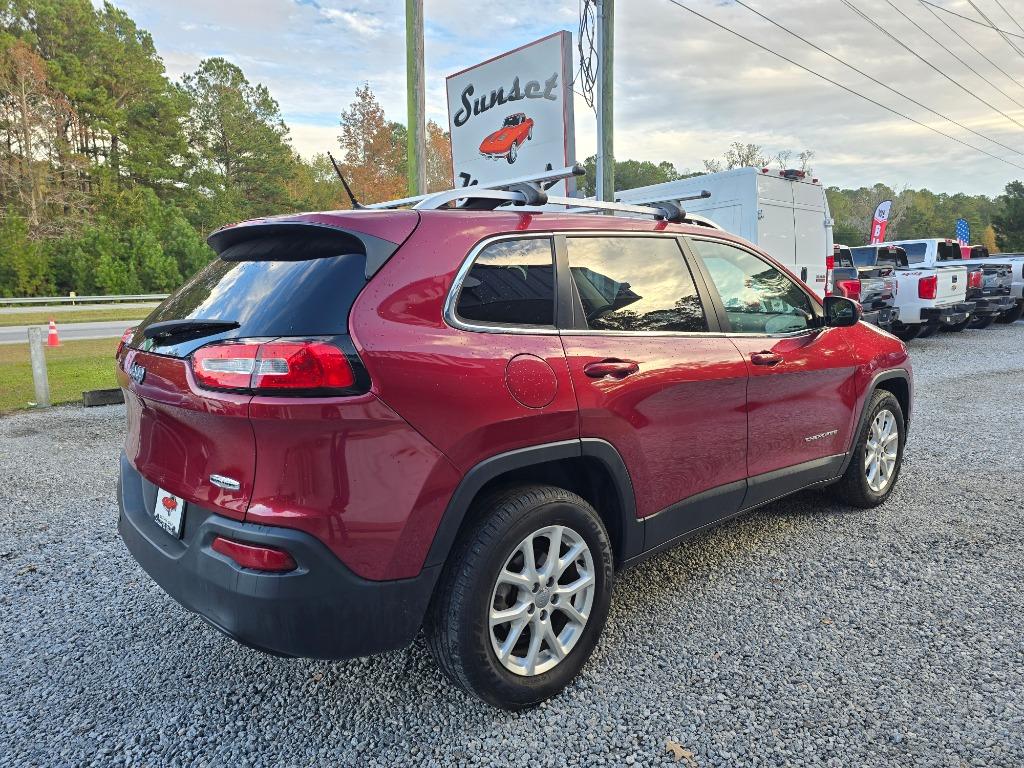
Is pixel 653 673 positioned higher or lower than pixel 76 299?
lower

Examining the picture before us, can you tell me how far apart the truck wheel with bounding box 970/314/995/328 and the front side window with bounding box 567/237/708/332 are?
17.6 meters

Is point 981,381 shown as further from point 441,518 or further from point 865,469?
point 441,518

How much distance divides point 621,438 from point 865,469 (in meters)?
2.42

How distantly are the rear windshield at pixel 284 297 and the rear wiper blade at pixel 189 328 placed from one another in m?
0.02

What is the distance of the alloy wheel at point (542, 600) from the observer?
239cm

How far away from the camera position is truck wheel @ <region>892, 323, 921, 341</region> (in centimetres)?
1405

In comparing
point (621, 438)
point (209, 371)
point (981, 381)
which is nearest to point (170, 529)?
point (209, 371)

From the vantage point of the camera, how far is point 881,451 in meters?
4.43

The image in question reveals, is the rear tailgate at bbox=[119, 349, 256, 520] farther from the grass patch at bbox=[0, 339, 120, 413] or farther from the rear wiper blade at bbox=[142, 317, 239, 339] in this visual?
the grass patch at bbox=[0, 339, 120, 413]

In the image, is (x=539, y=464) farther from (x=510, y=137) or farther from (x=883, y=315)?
→ (x=883, y=315)

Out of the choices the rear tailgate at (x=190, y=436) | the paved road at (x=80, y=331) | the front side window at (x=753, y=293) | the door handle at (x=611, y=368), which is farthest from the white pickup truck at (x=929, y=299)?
the paved road at (x=80, y=331)

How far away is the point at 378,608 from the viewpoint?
2121 mm

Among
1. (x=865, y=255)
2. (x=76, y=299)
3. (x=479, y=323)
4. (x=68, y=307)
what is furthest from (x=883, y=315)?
(x=76, y=299)

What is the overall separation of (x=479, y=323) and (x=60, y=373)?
1042 centimetres
